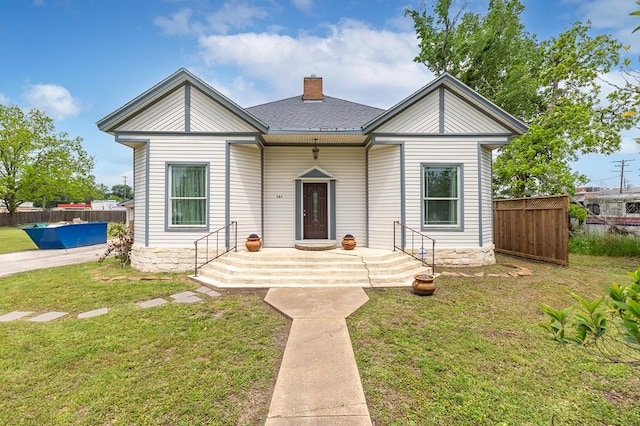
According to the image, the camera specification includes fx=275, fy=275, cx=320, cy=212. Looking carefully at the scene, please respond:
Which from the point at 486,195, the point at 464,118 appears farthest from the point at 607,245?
the point at 464,118

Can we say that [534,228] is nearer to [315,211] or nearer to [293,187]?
[315,211]

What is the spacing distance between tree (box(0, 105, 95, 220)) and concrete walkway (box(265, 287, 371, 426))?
3664 centimetres

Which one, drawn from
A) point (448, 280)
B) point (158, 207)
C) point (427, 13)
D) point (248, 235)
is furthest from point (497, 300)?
point (427, 13)

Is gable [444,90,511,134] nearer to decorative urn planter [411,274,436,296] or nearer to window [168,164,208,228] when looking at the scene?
decorative urn planter [411,274,436,296]

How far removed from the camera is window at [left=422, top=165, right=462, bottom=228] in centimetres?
843

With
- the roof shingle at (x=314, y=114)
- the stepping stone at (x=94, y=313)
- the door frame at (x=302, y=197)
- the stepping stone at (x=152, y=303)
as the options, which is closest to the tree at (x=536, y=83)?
the roof shingle at (x=314, y=114)

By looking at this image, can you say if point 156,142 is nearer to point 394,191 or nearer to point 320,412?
point 394,191

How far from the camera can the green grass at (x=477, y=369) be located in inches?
98.6

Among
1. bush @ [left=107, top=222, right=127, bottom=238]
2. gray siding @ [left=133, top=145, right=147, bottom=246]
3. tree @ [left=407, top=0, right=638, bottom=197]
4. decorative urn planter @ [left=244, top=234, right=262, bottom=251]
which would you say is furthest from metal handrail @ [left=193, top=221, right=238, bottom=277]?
tree @ [left=407, top=0, right=638, bottom=197]

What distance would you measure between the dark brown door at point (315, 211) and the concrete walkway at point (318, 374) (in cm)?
438

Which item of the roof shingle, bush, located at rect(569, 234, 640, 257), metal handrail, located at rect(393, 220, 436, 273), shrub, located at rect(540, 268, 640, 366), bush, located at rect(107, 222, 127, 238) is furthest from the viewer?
bush, located at rect(107, 222, 127, 238)

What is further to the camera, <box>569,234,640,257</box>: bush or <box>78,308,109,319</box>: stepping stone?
<box>569,234,640,257</box>: bush

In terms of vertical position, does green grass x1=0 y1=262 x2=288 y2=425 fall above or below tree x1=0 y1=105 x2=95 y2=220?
below

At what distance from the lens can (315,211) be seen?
31.2 ft
